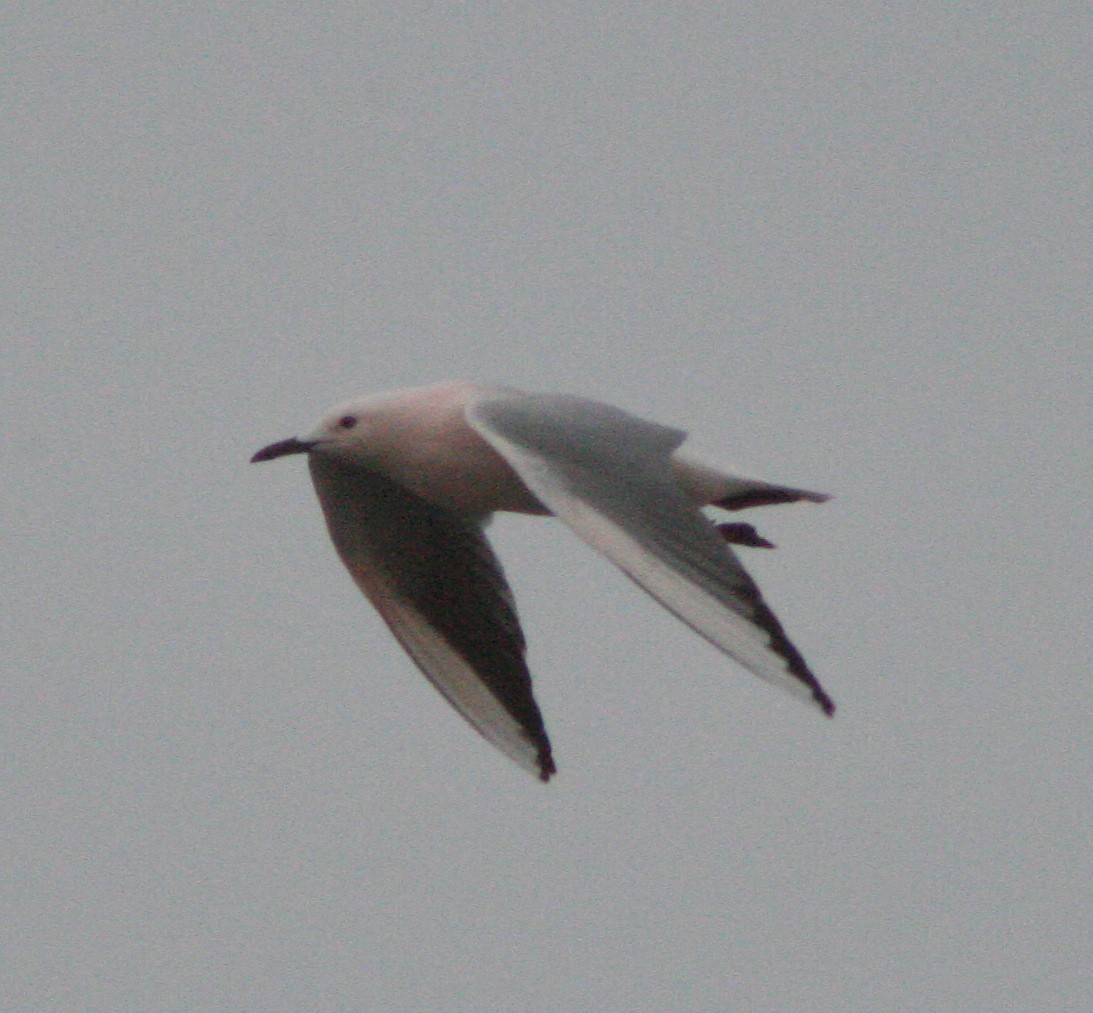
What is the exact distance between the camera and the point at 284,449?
731cm

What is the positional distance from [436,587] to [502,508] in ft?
1.86

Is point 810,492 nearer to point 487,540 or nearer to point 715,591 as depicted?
point 487,540

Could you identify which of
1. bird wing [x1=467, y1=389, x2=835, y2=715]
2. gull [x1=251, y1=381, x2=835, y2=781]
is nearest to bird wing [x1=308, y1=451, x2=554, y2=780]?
gull [x1=251, y1=381, x2=835, y2=781]

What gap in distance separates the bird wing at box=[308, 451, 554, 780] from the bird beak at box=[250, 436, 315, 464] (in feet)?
0.41

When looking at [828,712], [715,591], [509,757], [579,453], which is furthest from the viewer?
[509,757]

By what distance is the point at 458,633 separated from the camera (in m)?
7.53

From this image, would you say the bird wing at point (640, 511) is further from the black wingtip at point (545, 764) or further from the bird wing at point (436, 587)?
the black wingtip at point (545, 764)

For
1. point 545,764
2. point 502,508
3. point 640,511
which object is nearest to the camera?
point 640,511

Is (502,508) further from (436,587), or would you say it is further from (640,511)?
(640,511)

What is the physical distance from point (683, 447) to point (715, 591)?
4.66ft

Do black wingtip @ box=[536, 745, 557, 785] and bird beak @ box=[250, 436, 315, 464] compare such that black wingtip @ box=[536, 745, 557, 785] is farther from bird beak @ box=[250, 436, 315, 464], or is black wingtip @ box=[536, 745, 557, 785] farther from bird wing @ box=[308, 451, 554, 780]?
bird beak @ box=[250, 436, 315, 464]

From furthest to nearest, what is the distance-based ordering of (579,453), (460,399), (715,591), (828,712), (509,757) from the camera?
(509,757), (460,399), (579,453), (715,591), (828,712)

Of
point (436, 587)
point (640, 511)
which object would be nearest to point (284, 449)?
point (436, 587)

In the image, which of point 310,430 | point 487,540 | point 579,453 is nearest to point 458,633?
point 487,540
